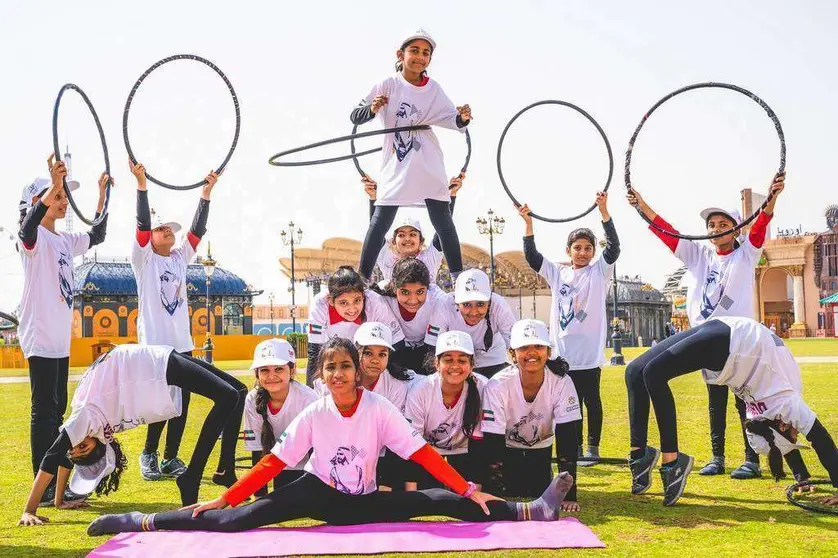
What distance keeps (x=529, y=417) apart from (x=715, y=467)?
87.8 inches

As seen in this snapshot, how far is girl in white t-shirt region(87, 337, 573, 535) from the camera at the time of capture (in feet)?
19.3

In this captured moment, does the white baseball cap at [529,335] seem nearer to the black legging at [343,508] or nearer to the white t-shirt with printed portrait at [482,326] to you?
the white t-shirt with printed portrait at [482,326]

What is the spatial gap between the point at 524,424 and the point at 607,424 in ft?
18.4

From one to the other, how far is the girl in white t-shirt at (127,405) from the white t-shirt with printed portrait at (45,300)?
0.68 m

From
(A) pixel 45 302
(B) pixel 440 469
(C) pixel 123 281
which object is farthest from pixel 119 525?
(C) pixel 123 281

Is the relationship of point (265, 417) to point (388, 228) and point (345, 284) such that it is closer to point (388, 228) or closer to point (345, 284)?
point (345, 284)

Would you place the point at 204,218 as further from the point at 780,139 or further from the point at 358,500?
the point at 780,139

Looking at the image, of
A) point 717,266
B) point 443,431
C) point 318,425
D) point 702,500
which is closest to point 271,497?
point 318,425

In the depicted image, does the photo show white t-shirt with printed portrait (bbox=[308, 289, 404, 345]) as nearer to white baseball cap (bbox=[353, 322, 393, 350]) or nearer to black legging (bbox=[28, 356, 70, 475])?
white baseball cap (bbox=[353, 322, 393, 350])

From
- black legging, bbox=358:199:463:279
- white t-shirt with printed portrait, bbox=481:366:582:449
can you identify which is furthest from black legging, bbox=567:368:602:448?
black legging, bbox=358:199:463:279

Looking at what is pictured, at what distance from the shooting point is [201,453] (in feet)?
21.0

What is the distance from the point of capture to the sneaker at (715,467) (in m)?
7.95

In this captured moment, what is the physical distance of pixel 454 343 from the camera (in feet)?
21.8

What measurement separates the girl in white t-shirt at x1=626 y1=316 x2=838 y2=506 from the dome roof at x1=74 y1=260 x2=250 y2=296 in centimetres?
5020
